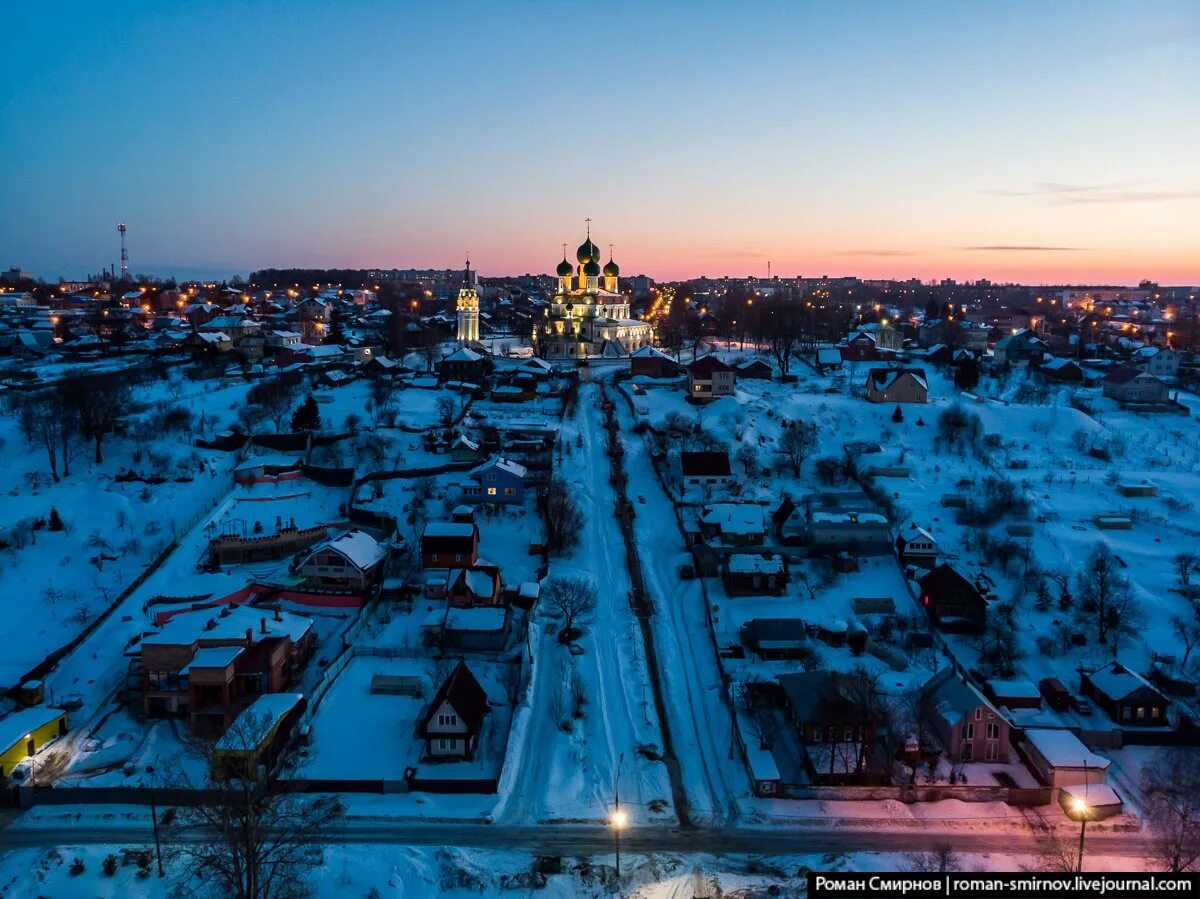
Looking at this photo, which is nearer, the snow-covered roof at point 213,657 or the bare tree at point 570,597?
the snow-covered roof at point 213,657

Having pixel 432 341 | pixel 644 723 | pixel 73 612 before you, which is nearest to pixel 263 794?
pixel 644 723

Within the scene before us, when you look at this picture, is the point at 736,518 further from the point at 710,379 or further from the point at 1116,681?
the point at 710,379

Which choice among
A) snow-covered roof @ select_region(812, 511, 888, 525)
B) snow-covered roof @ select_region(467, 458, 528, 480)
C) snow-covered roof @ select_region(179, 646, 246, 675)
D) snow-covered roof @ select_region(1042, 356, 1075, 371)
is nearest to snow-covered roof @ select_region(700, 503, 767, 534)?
snow-covered roof @ select_region(812, 511, 888, 525)

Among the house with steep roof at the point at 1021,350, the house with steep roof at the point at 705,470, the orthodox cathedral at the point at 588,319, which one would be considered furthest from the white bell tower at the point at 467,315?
the house with steep roof at the point at 1021,350

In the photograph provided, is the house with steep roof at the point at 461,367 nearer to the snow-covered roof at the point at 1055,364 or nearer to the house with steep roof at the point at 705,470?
the house with steep roof at the point at 705,470

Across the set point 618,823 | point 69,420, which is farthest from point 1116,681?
point 69,420

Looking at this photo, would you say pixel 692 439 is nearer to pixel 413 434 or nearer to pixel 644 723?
pixel 413 434
